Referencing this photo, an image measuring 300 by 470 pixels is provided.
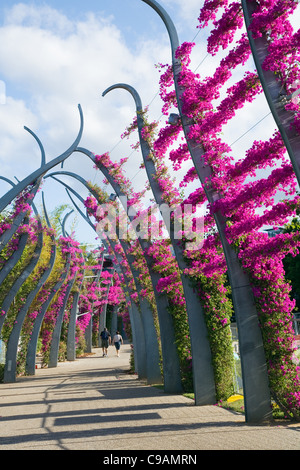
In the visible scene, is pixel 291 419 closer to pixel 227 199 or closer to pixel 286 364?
pixel 286 364

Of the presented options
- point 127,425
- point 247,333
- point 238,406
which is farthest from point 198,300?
point 127,425

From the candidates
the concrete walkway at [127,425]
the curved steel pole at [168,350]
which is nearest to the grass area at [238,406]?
the concrete walkway at [127,425]

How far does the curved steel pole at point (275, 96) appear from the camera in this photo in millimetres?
5973

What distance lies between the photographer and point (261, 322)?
902 cm

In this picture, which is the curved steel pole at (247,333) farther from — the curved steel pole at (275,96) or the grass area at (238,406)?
the curved steel pole at (275,96)

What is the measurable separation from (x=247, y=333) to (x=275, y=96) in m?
4.31

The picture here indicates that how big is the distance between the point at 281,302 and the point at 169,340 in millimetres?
5671

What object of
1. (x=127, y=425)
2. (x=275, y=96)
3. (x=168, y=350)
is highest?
(x=275, y=96)

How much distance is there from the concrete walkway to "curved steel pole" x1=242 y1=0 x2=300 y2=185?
3552 millimetres

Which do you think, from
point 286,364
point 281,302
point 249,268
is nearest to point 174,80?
point 249,268

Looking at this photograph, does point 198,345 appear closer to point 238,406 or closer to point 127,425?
point 238,406

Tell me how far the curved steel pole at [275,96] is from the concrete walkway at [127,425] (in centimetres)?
355

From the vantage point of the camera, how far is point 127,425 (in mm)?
9031
